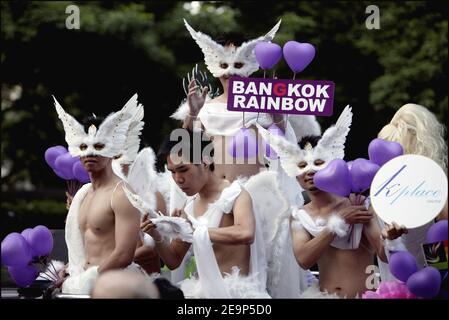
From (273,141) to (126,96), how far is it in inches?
296

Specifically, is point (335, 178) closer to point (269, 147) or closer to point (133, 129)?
point (269, 147)

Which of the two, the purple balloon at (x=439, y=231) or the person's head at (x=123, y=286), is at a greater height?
the purple balloon at (x=439, y=231)

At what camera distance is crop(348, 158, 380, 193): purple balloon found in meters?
5.35

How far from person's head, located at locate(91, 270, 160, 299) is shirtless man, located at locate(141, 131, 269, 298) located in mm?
1355

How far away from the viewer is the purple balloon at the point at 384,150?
532 cm

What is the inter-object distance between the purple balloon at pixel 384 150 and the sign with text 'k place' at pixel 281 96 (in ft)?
1.09

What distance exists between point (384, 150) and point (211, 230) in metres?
0.95

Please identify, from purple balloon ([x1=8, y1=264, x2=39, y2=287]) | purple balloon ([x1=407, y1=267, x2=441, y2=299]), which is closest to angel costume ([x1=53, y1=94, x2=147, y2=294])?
purple balloon ([x1=8, y1=264, x2=39, y2=287])

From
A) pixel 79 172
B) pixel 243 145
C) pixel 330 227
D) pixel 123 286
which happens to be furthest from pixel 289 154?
pixel 123 286

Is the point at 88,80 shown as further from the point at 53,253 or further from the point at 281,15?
the point at 53,253

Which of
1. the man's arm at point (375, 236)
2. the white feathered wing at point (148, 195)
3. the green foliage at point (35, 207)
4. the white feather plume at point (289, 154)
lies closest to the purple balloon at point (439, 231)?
the man's arm at point (375, 236)

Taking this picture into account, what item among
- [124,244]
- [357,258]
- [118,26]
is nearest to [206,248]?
[124,244]

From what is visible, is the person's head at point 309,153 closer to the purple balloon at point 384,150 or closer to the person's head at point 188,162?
the purple balloon at point 384,150

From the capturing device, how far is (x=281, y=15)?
1269 cm
